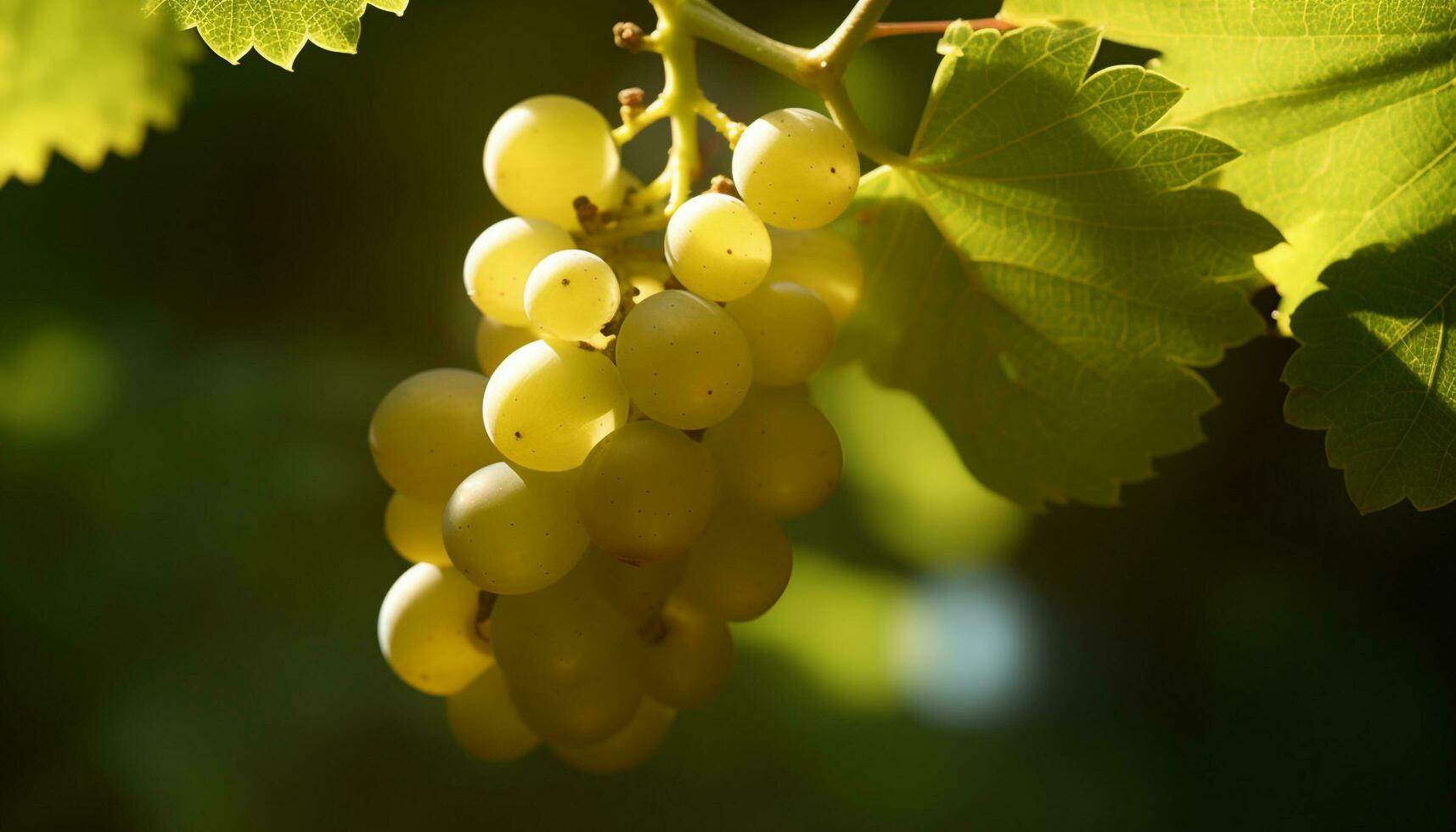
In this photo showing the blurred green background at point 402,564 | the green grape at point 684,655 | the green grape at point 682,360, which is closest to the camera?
the green grape at point 682,360

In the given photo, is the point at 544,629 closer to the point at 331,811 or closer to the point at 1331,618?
the point at 331,811

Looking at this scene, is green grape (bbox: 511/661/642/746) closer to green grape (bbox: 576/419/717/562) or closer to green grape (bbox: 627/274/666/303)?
green grape (bbox: 576/419/717/562)

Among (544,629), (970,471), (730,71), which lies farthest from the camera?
(730,71)

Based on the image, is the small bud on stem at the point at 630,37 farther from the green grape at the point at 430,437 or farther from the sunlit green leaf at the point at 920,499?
the sunlit green leaf at the point at 920,499

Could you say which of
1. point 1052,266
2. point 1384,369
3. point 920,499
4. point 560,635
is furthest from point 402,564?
point 1384,369

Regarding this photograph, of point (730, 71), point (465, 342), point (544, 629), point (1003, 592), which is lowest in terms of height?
point (1003, 592)

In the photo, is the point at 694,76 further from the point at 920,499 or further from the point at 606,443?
the point at 920,499

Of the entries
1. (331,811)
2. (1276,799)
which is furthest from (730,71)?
(1276,799)

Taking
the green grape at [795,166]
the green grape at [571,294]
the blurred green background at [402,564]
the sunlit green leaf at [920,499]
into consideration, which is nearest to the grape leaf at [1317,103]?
the green grape at [795,166]
